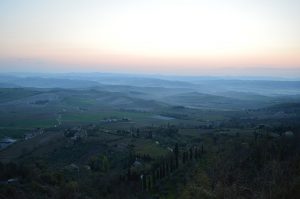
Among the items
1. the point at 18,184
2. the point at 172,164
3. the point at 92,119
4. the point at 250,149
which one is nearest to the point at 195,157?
the point at 172,164

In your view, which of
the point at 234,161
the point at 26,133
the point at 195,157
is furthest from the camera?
the point at 26,133

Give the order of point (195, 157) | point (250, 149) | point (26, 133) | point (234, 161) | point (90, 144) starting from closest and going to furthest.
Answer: point (234, 161)
point (250, 149)
point (195, 157)
point (90, 144)
point (26, 133)

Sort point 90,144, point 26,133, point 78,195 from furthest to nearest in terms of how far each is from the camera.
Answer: point 26,133, point 90,144, point 78,195

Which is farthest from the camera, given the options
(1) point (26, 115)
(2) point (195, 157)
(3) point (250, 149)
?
(1) point (26, 115)

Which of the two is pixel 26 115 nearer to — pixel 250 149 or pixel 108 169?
pixel 108 169

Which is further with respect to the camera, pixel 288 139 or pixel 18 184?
pixel 288 139

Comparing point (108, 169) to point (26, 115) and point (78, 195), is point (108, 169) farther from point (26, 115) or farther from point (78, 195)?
point (26, 115)

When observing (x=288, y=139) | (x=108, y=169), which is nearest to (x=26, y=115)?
(x=108, y=169)

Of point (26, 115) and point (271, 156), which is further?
point (26, 115)

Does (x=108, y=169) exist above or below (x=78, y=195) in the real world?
below
